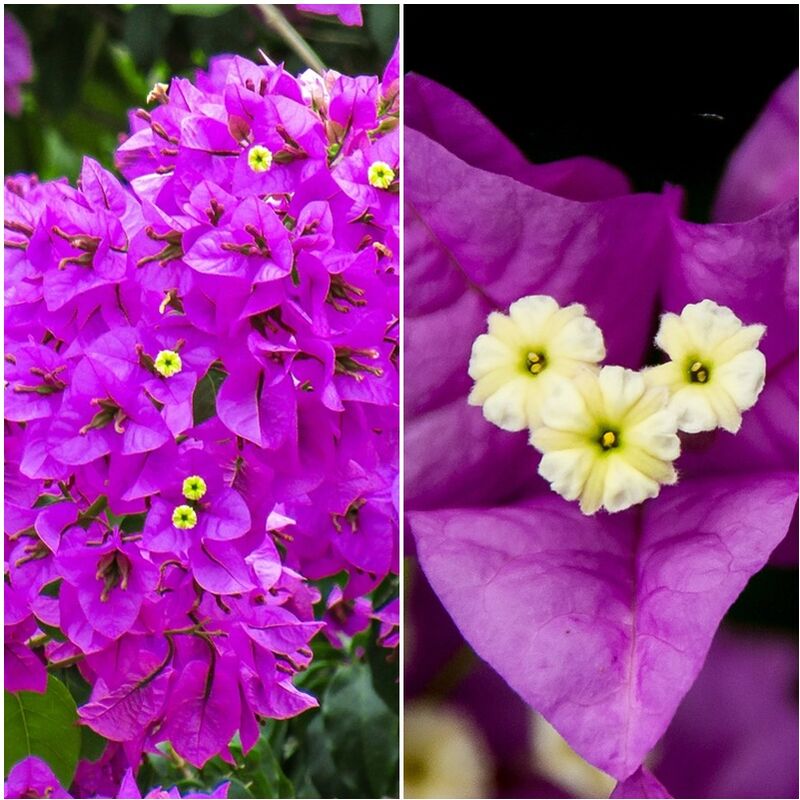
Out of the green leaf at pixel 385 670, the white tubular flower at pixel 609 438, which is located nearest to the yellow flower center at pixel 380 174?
the white tubular flower at pixel 609 438

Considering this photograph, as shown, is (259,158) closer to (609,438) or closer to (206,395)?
(206,395)

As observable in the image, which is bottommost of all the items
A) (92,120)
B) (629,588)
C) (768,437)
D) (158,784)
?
(158,784)

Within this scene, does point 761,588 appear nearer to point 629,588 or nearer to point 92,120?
point 629,588

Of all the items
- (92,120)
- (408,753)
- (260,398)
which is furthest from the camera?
(92,120)

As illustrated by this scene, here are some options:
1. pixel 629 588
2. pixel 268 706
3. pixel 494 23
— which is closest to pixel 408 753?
pixel 268 706

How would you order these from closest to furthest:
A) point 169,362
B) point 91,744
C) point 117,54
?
point 169,362 < point 91,744 < point 117,54

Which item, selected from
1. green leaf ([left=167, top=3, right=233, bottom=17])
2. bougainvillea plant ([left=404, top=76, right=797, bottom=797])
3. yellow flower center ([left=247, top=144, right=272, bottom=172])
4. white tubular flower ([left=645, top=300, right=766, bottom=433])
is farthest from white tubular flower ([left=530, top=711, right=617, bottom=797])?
green leaf ([left=167, top=3, right=233, bottom=17])

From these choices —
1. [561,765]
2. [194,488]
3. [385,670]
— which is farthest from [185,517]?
[561,765]
